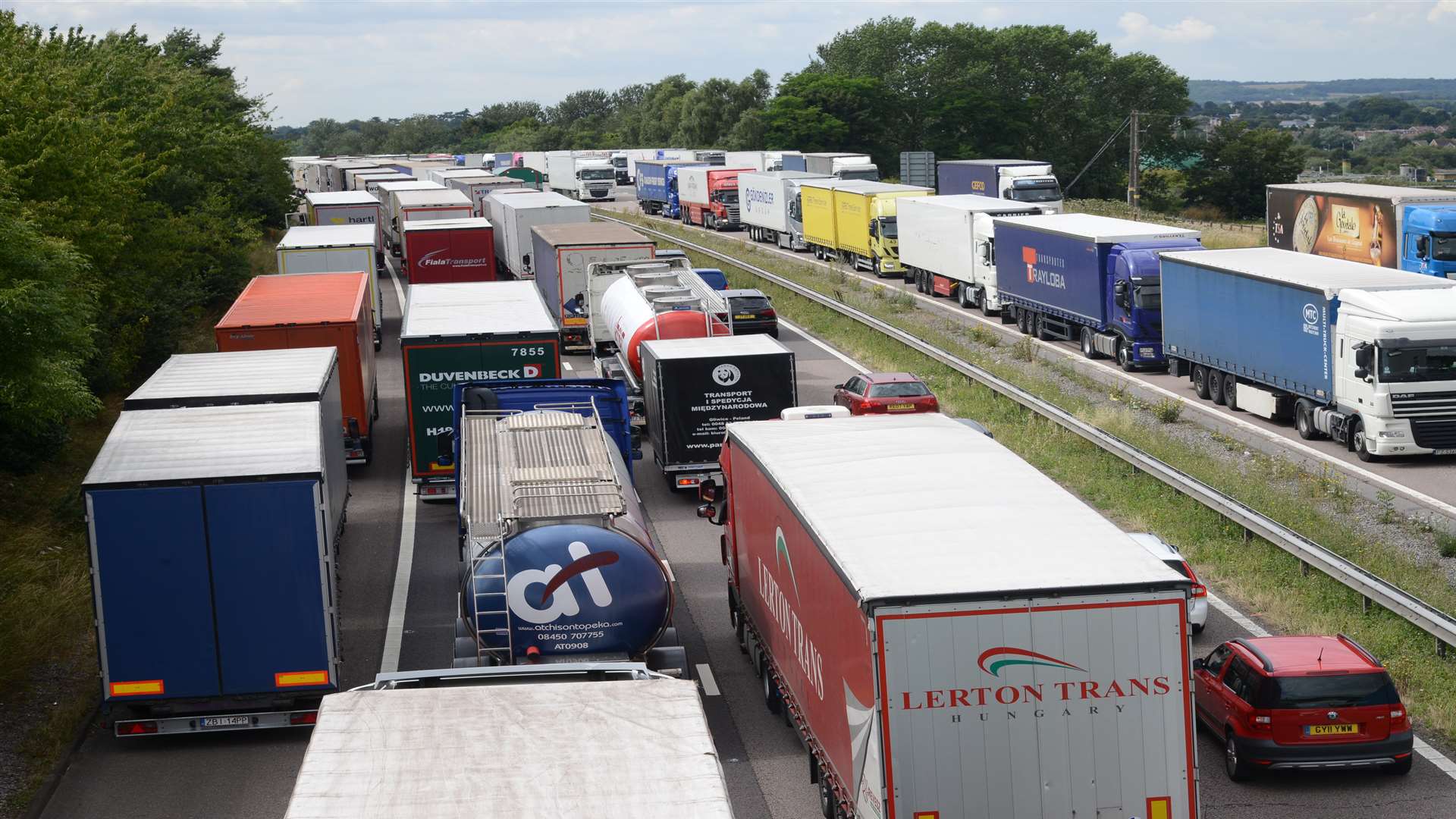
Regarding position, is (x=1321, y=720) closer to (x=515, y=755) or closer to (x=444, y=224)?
(x=515, y=755)

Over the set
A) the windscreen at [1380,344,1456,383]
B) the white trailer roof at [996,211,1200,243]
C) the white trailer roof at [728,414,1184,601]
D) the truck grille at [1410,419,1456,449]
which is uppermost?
the white trailer roof at [996,211,1200,243]

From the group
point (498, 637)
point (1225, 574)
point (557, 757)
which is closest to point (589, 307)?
point (1225, 574)

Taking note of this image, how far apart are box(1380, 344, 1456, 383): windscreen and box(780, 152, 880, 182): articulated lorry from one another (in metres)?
48.8

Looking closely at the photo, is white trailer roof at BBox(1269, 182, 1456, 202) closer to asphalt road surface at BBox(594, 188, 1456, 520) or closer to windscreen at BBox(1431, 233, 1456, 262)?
windscreen at BBox(1431, 233, 1456, 262)

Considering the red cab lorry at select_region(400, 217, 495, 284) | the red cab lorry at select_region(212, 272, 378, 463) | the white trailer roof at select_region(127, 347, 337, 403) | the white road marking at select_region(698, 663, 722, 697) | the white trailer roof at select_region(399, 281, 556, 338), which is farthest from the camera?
the red cab lorry at select_region(400, 217, 495, 284)

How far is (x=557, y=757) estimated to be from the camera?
743 cm

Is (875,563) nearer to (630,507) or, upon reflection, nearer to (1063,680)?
(1063,680)

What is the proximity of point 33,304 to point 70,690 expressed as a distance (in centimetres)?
433

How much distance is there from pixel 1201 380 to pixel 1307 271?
3.94 m

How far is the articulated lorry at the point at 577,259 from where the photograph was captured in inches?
1528

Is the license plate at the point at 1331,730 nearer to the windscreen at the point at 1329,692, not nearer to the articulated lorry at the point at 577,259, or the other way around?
the windscreen at the point at 1329,692

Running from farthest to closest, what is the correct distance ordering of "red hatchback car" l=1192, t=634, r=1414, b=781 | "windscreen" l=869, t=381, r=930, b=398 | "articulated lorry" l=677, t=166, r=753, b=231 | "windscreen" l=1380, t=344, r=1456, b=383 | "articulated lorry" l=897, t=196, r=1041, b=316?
"articulated lorry" l=677, t=166, r=753, b=231 → "articulated lorry" l=897, t=196, r=1041, b=316 → "windscreen" l=869, t=381, r=930, b=398 → "windscreen" l=1380, t=344, r=1456, b=383 → "red hatchback car" l=1192, t=634, r=1414, b=781

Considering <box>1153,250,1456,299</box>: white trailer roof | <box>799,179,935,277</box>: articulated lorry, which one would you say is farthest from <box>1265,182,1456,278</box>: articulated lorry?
<box>799,179,935,277</box>: articulated lorry

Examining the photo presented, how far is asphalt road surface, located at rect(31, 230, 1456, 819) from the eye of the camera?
13.0 m
